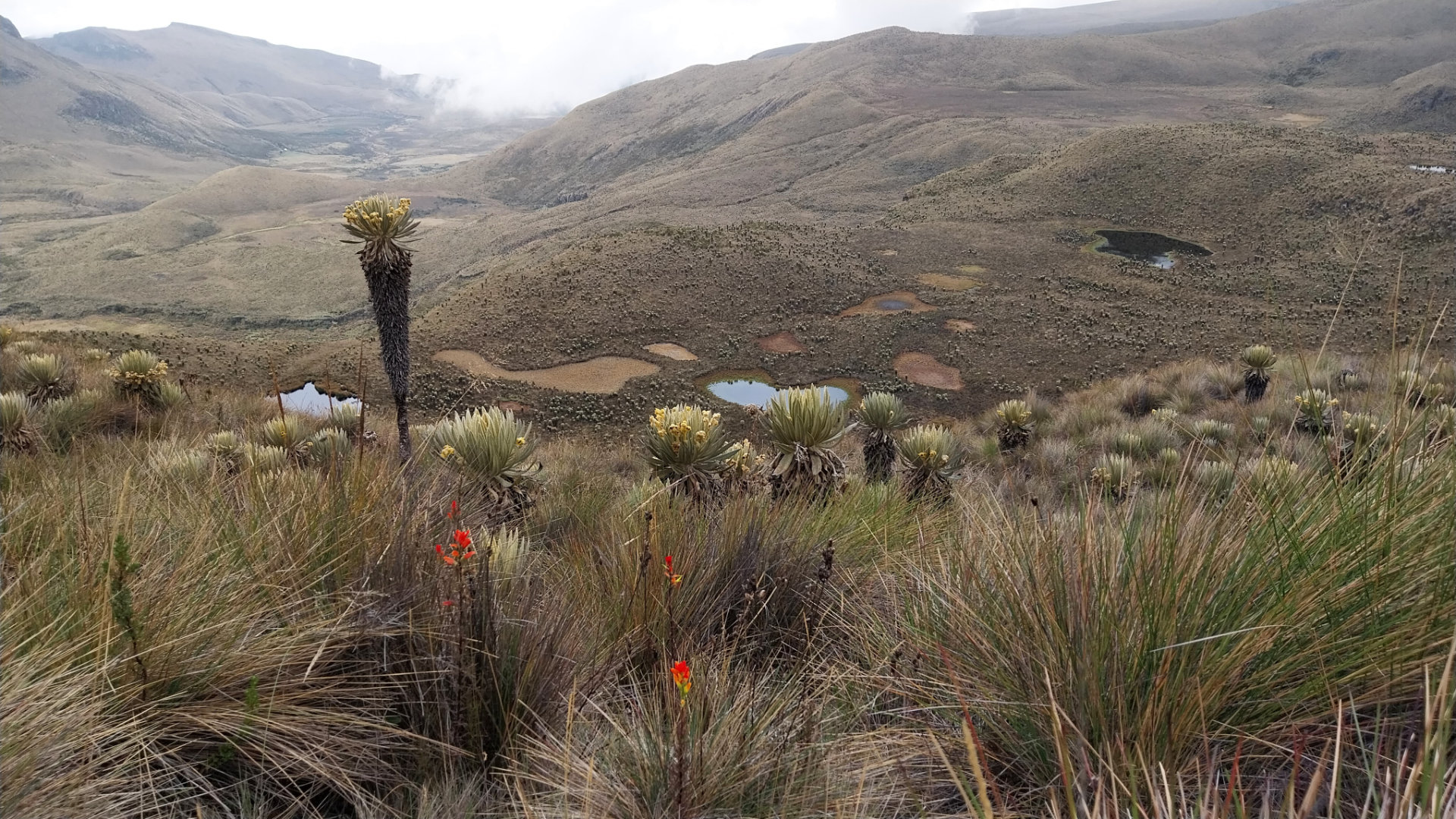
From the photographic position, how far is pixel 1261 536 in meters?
1.80

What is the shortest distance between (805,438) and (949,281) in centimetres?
3429

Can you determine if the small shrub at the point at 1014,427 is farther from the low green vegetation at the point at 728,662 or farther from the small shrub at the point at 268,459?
the small shrub at the point at 268,459

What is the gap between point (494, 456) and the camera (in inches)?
186

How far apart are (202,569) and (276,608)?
35cm

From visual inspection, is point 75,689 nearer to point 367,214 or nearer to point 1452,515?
point 1452,515

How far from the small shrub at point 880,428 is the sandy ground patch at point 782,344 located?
2245cm

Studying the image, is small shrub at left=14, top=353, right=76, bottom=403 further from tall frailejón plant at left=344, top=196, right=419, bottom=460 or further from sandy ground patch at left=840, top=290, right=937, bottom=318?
sandy ground patch at left=840, top=290, right=937, bottom=318

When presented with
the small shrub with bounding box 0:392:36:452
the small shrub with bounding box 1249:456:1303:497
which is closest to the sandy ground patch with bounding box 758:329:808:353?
the small shrub with bounding box 0:392:36:452

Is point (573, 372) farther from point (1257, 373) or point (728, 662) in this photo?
point (728, 662)

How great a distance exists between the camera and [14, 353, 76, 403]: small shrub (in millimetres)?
8062

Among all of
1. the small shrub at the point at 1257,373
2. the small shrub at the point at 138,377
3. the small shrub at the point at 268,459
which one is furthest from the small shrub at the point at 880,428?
the small shrub at the point at 1257,373

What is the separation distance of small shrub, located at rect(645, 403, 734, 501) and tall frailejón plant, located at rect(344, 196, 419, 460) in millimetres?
2788

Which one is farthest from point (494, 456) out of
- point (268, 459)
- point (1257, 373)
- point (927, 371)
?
point (927, 371)

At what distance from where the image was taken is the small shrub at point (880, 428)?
260 inches
